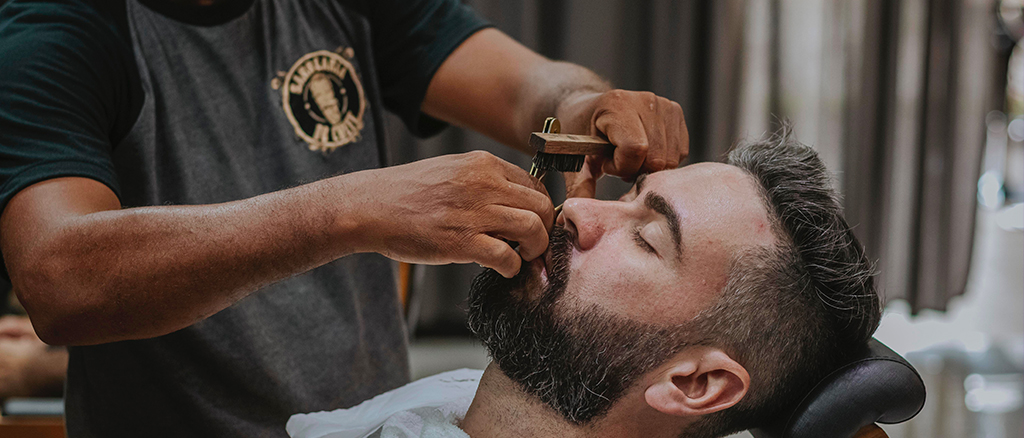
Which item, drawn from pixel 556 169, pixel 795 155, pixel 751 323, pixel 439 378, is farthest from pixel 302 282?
pixel 795 155

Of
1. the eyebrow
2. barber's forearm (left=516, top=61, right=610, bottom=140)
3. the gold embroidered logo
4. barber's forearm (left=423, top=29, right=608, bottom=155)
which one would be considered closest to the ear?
the eyebrow

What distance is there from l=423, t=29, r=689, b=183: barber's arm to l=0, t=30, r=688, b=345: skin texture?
30 centimetres

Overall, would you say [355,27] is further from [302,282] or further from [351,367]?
[351,367]

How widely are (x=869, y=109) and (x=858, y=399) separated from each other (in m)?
2.82

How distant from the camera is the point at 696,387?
3.59ft

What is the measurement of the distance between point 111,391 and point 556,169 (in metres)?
0.98

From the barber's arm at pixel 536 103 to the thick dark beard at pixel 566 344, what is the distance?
251mm

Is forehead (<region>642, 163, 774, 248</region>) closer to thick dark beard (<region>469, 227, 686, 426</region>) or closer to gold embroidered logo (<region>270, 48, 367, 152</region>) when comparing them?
thick dark beard (<region>469, 227, 686, 426</region>)

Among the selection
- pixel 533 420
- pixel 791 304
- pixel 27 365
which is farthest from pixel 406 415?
pixel 27 365

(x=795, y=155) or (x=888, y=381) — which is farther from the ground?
(x=795, y=155)

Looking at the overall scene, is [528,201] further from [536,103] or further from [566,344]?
[536,103]

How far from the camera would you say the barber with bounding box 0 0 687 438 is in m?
0.95

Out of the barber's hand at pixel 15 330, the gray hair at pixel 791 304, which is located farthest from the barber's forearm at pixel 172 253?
the barber's hand at pixel 15 330

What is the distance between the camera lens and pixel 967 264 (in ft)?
11.7
